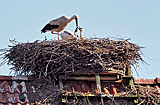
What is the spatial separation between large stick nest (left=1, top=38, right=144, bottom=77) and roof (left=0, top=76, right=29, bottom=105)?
29 centimetres

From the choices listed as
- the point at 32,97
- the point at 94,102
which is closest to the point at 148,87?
the point at 94,102

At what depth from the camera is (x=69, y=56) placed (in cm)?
790

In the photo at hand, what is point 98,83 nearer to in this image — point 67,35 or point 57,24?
point 67,35

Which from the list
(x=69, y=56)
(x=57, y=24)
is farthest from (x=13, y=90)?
(x=57, y=24)

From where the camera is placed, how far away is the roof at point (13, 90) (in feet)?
24.0

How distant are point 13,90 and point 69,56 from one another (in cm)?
137

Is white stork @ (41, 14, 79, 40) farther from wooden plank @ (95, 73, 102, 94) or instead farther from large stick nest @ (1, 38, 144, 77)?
wooden plank @ (95, 73, 102, 94)

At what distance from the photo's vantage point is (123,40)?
8.47 meters

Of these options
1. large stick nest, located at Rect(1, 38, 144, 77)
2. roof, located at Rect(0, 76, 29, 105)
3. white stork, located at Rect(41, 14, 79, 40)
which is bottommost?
roof, located at Rect(0, 76, 29, 105)

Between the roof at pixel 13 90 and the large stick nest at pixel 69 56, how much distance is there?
0.94ft

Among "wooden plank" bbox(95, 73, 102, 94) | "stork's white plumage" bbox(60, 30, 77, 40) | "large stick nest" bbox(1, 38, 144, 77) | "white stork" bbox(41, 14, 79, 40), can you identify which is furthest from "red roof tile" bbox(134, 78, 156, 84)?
"white stork" bbox(41, 14, 79, 40)

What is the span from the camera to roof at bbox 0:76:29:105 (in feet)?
24.0

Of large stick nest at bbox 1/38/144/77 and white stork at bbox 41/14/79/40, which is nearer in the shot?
large stick nest at bbox 1/38/144/77

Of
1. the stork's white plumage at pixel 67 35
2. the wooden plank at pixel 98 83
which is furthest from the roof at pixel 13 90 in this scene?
the stork's white plumage at pixel 67 35
